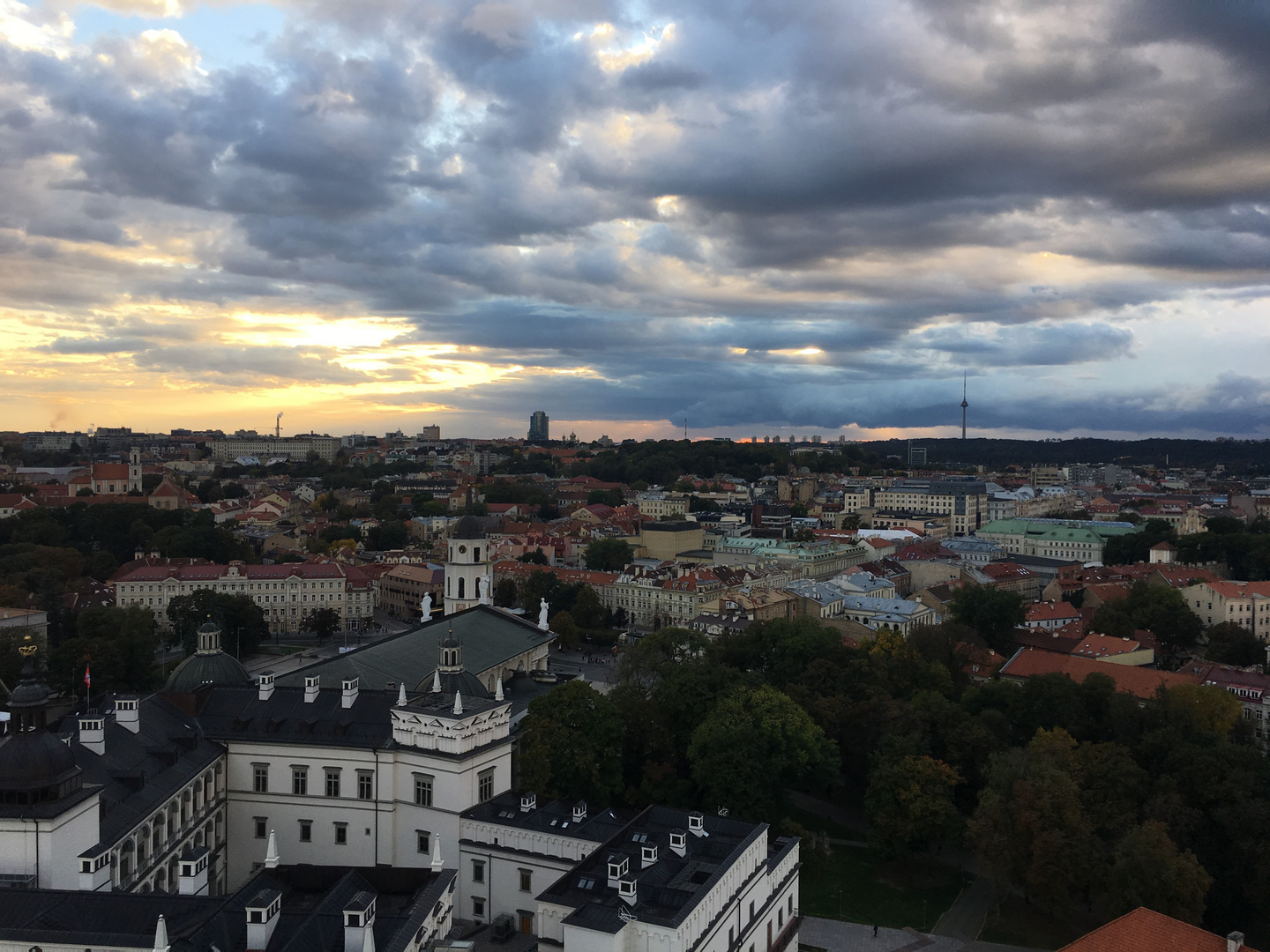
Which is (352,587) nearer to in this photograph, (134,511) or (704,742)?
(134,511)

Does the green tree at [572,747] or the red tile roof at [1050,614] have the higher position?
the green tree at [572,747]

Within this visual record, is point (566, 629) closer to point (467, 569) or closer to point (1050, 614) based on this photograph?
point (467, 569)

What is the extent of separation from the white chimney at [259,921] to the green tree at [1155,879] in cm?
2702

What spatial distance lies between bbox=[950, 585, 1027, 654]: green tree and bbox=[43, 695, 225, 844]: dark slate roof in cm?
5591

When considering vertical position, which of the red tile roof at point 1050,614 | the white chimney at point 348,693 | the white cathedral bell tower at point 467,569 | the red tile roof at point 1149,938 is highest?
the white cathedral bell tower at point 467,569

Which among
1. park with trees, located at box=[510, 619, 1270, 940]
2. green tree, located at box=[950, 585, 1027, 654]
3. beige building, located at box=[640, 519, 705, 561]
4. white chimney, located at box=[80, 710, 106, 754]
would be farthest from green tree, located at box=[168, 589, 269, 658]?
beige building, located at box=[640, 519, 705, 561]

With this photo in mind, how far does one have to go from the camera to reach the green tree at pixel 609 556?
12012 cm

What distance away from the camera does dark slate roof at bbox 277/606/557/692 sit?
4394 cm

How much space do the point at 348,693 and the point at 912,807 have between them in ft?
73.8

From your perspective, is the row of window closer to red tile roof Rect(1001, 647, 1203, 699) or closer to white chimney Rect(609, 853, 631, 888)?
white chimney Rect(609, 853, 631, 888)

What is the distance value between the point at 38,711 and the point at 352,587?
72723 mm

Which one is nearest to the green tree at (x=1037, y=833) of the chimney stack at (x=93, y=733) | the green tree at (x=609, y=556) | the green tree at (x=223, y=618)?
the chimney stack at (x=93, y=733)

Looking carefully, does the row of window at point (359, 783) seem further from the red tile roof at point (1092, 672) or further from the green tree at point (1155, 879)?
the red tile roof at point (1092, 672)

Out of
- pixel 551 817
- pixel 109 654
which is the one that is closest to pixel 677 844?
pixel 551 817
